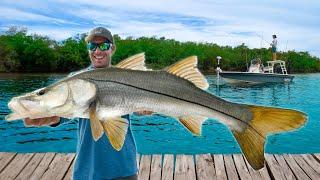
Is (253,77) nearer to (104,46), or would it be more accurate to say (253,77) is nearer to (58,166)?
(58,166)

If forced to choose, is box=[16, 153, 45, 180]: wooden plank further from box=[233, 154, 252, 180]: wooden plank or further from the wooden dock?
box=[233, 154, 252, 180]: wooden plank

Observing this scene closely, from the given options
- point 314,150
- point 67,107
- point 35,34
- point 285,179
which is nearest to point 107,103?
point 67,107

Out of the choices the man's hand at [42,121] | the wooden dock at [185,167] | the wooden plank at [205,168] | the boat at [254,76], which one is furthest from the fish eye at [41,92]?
the boat at [254,76]

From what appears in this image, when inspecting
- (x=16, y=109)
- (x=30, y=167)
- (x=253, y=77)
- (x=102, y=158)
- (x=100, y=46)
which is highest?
(x=100, y=46)

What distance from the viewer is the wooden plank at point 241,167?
6754 mm

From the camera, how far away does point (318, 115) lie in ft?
88.9

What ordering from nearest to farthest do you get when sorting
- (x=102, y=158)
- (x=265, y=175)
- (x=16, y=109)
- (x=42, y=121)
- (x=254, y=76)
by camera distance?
(x=16, y=109), (x=42, y=121), (x=102, y=158), (x=265, y=175), (x=254, y=76)

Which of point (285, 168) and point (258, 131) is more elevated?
point (258, 131)

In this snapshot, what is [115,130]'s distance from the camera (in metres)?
2.72

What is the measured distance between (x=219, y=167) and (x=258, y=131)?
4486mm

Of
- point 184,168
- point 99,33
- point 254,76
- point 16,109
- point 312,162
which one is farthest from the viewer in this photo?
point 254,76

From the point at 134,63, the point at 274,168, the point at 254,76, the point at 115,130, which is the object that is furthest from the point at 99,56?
the point at 254,76

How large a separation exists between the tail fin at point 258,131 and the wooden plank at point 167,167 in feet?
13.3

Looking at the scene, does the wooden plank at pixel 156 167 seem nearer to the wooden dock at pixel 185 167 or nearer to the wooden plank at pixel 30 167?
the wooden dock at pixel 185 167
